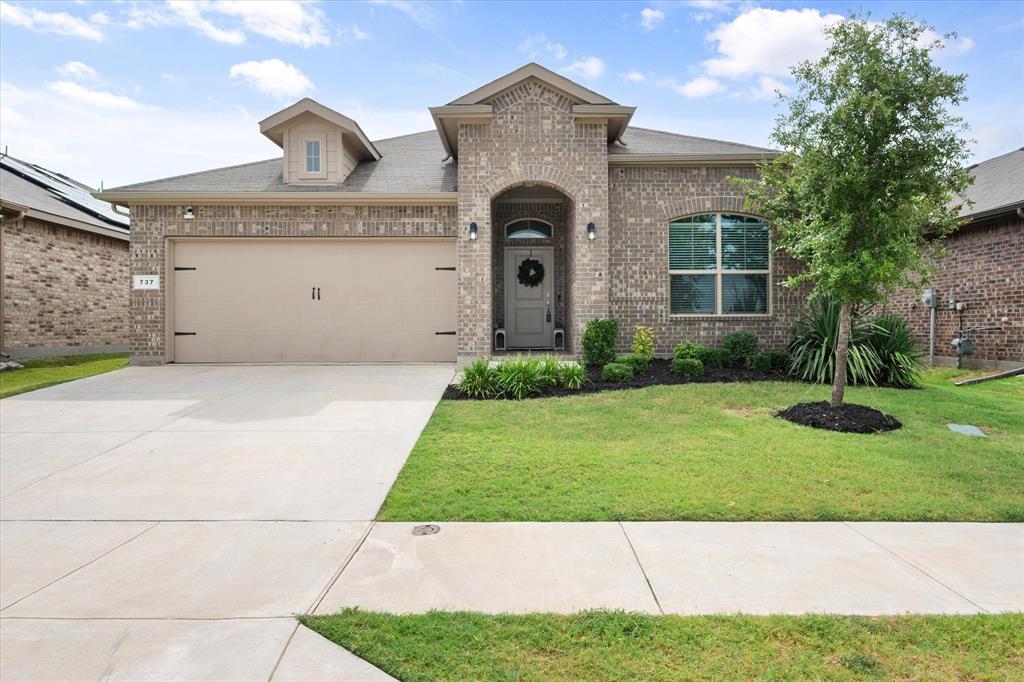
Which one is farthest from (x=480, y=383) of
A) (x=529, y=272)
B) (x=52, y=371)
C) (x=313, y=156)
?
(x=52, y=371)

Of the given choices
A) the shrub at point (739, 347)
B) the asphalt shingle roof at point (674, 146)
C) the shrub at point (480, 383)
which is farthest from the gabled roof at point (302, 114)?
the shrub at point (739, 347)

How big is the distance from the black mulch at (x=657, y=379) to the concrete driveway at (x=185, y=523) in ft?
6.02

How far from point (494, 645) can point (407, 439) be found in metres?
3.84

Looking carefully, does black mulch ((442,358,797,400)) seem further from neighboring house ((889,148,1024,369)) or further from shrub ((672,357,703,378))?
neighboring house ((889,148,1024,369))

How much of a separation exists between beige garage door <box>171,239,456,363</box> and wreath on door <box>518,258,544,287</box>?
7.16 ft

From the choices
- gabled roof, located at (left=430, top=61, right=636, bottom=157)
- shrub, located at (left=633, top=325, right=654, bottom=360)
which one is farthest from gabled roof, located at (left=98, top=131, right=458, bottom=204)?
shrub, located at (left=633, top=325, right=654, bottom=360)

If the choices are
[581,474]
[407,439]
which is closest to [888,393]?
[581,474]

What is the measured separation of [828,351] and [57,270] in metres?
18.2

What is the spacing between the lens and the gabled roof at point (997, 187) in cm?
1071

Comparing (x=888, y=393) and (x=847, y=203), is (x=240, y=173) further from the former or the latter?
(x=888, y=393)

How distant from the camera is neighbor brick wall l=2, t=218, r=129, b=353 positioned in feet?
44.3

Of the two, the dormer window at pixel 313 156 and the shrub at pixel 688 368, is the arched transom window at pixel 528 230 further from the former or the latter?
the shrub at pixel 688 368

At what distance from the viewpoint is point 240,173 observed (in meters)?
12.5

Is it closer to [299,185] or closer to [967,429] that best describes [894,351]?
[967,429]
